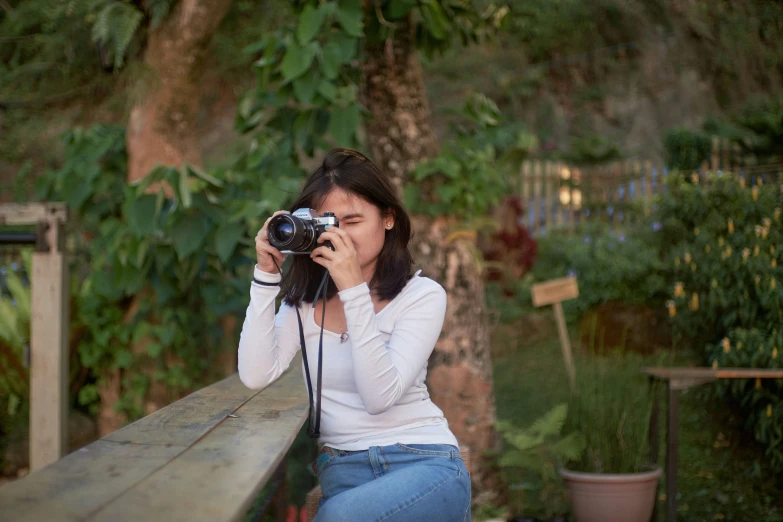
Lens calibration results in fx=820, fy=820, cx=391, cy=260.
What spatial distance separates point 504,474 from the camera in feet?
12.8

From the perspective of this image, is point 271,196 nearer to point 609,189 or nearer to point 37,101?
point 37,101

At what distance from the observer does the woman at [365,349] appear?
1.64m

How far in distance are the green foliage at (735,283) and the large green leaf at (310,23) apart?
9.02 feet

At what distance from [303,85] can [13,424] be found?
2807 mm

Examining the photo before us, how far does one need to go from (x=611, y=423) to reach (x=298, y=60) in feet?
6.61

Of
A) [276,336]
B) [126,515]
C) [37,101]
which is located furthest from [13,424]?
[126,515]

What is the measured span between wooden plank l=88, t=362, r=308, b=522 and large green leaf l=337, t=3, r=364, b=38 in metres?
1.98

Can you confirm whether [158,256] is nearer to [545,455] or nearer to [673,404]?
[545,455]

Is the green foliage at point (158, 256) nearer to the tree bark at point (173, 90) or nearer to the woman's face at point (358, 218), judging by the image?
the tree bark at point (173, 90)

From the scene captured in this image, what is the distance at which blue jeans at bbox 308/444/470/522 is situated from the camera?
1.55 metres

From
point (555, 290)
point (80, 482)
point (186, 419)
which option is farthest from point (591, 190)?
point (80, 482)

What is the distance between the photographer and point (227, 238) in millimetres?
3451

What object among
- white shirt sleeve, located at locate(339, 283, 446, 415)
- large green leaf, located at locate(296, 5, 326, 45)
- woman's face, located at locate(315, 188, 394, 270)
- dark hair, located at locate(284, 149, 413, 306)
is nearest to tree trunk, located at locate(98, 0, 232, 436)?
large green leaf, located at locate(296, 5, 326, 45)

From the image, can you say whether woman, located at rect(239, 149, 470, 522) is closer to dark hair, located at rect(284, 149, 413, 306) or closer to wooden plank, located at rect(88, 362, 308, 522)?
dark hair, located at rect(284, 149, 413, 306)
